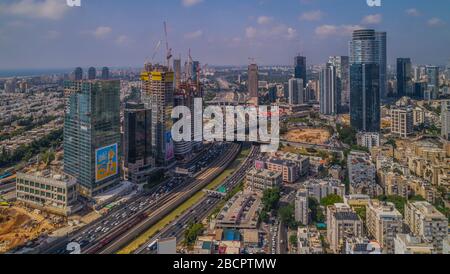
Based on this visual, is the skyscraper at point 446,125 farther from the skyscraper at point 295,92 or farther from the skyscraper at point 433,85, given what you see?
the skyscraper at point 295,92

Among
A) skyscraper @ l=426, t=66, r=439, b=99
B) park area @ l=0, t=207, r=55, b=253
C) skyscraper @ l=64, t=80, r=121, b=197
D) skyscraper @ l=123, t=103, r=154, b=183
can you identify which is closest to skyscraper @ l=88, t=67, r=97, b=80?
skyscraper @ l=64, t=80, r=121, b=197

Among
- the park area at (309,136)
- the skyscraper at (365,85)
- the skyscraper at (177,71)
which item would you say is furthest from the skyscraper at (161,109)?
the skyscraper at (365,85)

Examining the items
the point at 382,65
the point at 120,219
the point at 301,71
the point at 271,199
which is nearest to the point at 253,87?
the point at 301,71

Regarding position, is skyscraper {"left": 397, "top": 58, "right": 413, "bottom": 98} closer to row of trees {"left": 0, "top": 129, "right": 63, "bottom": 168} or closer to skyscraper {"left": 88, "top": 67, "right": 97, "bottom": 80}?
skyscraper {"left": 88, "top": 67, "right": 97, "bottom": 80}

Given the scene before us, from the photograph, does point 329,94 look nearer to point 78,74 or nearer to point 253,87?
point 253,87

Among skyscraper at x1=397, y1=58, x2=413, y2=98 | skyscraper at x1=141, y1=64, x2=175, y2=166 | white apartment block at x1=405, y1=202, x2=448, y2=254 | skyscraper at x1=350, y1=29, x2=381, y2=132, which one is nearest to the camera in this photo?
white apartment block at x1=405, y1=202, x2=448, y2=254

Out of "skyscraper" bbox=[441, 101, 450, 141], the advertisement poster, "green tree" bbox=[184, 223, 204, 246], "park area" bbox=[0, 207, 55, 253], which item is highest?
"skyscraper" bbox=[441, 101, 450, 141]

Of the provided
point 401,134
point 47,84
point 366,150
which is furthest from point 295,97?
point 47,84
